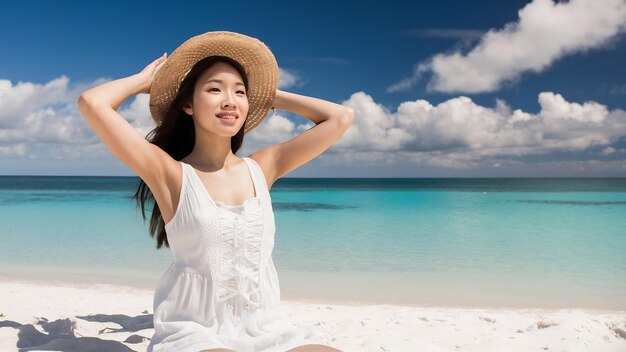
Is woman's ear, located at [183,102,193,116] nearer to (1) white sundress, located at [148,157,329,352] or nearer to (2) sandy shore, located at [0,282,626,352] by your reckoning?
(1) white sundress, located at [148,157,329,352]

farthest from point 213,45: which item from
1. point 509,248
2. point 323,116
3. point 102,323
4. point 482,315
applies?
point 509,248

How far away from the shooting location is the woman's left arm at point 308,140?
9.96 ft

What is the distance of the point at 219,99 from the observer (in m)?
2.74

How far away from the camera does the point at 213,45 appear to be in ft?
9.52

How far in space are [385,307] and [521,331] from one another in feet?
6.38

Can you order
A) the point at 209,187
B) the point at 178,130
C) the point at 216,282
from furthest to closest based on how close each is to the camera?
the point at 178,130
the point at 209,187
the point at 216,282

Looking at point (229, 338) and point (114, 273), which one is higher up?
point (229, 338)

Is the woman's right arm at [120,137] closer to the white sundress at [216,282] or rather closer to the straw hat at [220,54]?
the white sundress at [216,282]

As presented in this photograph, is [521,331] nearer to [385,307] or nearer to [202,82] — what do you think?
[385,307]

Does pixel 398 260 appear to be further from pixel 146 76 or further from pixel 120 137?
pixel 120 137

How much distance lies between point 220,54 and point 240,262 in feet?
3.71

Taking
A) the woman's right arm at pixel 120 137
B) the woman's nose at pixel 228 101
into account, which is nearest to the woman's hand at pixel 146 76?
the woman's right arm at pixel 120 137

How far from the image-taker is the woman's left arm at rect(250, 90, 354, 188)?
304 centimetres

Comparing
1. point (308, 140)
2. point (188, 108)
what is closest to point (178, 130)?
point (188, 108)
